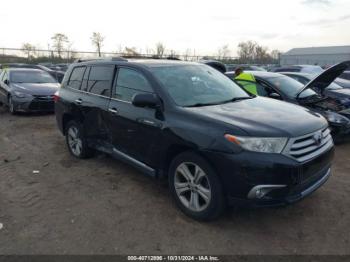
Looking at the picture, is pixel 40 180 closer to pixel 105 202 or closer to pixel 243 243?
pixel 105 202

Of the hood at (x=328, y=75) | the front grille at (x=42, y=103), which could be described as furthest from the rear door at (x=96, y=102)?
the front grille at (x=42, y=103)

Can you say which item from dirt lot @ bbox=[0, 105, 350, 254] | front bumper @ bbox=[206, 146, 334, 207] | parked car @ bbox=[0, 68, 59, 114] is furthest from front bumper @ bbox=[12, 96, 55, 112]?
front bumper @ bbox=[206, 146, 334, 207]

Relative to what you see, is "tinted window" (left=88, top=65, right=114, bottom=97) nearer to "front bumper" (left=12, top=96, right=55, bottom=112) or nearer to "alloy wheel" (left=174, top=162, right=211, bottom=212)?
"alloy wheel" (left=174, top=162, right=211, bottom=212)

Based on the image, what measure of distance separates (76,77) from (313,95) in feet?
16.5

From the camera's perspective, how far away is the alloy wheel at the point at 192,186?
3.32 m

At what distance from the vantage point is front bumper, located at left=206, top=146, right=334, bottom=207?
9.45 ft

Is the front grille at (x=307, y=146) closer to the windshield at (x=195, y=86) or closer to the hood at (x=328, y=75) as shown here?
the windshield at (x=195, y=86)

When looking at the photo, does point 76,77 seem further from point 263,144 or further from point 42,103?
point 42,103

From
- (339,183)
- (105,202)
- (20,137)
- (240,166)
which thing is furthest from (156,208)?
(20,137)

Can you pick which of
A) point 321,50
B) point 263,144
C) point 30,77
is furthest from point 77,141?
point 321,50

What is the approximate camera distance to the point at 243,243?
3.08 m

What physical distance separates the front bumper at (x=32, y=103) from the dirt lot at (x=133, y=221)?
512 centimetres

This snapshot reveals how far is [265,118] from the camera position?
326 centimetres

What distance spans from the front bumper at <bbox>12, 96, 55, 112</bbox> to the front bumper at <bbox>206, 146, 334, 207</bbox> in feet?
26.9
